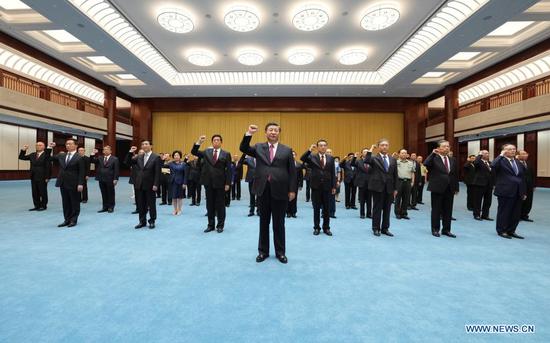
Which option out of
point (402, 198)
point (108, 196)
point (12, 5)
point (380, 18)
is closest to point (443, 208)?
point (402, 198)

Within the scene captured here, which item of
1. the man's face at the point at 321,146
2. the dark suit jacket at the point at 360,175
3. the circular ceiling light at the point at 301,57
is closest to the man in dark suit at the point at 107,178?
the man's face at the point at 321,146

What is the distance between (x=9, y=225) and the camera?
519 cm

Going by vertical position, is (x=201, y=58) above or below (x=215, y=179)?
above

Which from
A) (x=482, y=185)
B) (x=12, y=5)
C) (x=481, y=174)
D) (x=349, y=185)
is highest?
(x=12, y=5)

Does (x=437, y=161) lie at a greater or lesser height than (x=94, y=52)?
lesser

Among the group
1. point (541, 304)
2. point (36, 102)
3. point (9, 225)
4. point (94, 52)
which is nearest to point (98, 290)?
point (541, 304)

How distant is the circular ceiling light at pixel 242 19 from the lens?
34.0 ft

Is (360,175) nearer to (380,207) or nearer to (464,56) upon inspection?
(380,207)

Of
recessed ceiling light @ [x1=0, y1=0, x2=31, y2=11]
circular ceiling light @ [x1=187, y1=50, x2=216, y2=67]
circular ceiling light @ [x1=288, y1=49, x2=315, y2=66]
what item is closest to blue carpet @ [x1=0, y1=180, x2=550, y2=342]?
recessed ceiling light @ [x1=0, y1=0, x2=31, y2=11]

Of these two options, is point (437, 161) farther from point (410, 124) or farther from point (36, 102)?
point (410, 124)

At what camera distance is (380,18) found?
34.9ft

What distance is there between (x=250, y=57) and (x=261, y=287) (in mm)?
13803

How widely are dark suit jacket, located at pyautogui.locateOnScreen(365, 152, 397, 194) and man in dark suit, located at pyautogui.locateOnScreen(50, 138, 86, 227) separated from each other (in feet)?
16.4

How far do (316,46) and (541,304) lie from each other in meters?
13.0
